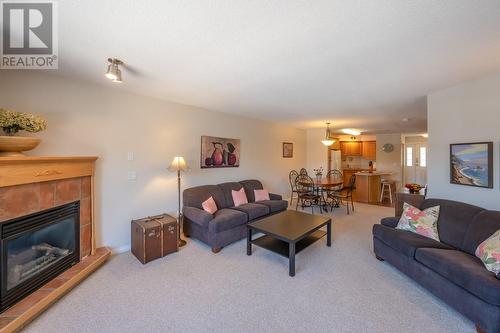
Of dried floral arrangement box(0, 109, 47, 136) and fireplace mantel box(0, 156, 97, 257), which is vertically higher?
dried floral arrangement box(0, 109, 47, 136)

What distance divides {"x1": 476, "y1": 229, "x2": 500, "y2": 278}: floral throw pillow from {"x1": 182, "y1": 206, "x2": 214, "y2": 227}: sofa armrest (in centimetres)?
291

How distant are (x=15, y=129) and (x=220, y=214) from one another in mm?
2458

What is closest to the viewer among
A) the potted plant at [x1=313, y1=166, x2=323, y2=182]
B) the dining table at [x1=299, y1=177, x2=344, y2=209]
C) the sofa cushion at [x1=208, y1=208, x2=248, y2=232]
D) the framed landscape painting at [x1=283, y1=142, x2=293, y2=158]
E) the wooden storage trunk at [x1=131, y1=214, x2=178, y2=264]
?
the wooden storage trunk at [x1=131, y1=214, x2=178, y2=264]

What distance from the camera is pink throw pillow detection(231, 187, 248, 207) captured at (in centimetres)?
404

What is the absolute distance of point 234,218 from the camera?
3232mm

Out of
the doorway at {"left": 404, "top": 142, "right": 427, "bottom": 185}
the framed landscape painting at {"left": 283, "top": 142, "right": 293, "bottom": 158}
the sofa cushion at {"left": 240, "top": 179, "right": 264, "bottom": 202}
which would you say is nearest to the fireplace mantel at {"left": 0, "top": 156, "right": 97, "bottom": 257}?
the sofa cushion at {"left": 240, "top": 179, "right": 264, "bottom": 202}

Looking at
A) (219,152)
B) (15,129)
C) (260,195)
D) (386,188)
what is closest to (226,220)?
(260,195)

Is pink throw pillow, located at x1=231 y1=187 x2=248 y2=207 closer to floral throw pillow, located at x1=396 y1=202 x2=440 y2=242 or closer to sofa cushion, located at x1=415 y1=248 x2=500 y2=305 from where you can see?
floral throw pillow, located at x1=396 y1=202 x2=440 y2=242

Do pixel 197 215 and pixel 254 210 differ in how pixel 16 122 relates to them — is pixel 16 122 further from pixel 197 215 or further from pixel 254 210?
pixel 254 210

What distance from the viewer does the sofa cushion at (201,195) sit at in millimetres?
3570

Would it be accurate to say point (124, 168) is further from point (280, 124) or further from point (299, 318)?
point (280, 124)

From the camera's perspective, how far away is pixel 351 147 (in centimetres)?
834

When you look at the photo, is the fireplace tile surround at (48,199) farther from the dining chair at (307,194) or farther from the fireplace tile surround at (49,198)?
the dining chair at (307,194)

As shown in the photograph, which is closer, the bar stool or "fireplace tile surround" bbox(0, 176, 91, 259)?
"fireplace tile surround" bbox(0, 176, 91, 259)
